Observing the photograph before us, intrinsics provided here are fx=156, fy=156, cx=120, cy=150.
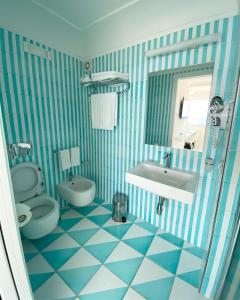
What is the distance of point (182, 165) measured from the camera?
66.4 inches

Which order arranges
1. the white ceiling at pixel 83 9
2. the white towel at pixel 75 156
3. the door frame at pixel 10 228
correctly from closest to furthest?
the door frame at pixel 10 228, the white ceiling at pixel 83 9, the white towel at pixel 75 156

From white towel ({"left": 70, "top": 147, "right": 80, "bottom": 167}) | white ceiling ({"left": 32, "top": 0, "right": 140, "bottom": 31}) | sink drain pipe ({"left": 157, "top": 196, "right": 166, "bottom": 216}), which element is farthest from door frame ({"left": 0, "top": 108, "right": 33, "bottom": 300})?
white ceiling ({"left": 32, "top": 0, "right": 140, "bottom": 31})

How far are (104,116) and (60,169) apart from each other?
3.22ft

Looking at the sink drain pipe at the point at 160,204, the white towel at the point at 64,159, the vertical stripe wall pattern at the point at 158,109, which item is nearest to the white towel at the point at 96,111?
the white towel at the point at 64,159

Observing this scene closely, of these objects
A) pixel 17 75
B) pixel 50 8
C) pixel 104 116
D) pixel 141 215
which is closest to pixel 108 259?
pixel 141 215

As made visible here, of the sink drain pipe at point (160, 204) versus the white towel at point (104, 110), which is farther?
the white towel at point (104, 110)

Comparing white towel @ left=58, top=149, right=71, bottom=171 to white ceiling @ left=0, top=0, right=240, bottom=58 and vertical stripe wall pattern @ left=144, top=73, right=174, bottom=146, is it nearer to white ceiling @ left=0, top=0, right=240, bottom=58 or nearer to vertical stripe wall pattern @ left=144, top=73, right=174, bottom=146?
vertical stripe wall pattern @ left=144, top=73, right=174, bottom=146

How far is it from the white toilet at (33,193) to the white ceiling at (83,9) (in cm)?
178

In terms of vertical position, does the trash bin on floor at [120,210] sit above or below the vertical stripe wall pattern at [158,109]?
below

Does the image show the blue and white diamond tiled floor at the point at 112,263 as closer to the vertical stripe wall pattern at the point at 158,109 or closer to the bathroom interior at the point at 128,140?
the bathroom interior at the point at 128,140

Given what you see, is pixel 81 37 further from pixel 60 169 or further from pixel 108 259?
pixel 108 259

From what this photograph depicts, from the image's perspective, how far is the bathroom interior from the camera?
1286 millimetres

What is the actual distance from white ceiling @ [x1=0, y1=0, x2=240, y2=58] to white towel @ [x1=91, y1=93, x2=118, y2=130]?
59 centimetres

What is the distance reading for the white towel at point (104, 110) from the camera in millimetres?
2066
